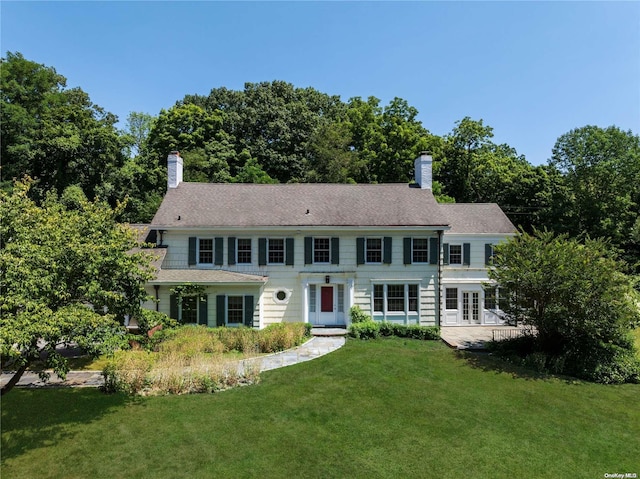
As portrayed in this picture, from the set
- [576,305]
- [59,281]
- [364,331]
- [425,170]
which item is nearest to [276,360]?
[364,331]

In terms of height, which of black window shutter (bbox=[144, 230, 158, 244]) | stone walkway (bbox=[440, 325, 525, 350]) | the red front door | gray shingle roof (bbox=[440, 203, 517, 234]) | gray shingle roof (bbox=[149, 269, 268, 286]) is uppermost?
gray shingle roof (bbox=[440, 203, 517, 234])

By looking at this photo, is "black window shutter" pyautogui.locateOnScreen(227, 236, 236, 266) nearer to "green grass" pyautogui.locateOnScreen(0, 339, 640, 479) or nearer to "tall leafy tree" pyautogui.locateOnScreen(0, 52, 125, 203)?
"green grass" pyautogui.locateOnScreen(0, 339, 640, 479)

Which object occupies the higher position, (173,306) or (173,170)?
(173,170)

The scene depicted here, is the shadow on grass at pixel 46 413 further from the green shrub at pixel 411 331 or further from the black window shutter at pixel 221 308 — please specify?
the green shrub at pixel 411 331

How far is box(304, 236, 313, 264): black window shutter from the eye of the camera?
64.6 feet

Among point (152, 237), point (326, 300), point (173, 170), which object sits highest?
point (173, 170)

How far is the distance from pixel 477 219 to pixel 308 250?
452 inches

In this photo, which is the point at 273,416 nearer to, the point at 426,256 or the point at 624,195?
the point at 426,256

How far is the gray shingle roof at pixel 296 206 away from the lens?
19.8 metres

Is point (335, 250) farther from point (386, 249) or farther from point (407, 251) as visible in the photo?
point (407, 251)

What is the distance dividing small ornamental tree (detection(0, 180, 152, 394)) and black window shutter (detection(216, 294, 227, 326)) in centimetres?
838

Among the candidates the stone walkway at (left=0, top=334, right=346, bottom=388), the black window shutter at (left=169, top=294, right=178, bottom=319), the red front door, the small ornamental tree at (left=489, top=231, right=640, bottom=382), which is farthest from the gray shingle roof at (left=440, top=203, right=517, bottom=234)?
the black window shutter at (left=169, top=294, right=178, bottom=319)

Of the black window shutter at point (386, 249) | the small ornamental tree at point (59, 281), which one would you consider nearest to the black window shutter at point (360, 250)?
the black window shutter at point (386, 249)

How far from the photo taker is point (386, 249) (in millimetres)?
19938
